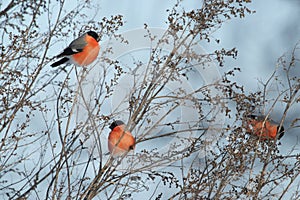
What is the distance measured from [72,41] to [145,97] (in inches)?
28.9

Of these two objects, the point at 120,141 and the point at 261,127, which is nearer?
the point at 120,141

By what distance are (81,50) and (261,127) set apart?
48.2 inches

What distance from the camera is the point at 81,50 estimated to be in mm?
3018

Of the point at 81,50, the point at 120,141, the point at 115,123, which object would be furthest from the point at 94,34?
the point at 120,141

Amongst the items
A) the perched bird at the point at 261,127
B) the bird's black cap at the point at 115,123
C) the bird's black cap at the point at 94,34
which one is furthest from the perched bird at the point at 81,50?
the perched bird at the point at 261,127

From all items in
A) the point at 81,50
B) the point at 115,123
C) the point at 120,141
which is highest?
the point at 81,50

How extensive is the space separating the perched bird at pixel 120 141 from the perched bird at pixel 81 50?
2.00 ft

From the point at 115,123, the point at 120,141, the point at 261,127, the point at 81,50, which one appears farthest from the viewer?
the point at 81,50

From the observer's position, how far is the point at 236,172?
264 centimetres

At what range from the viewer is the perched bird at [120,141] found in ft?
7.84

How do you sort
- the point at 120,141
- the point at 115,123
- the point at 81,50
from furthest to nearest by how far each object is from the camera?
the point at 81,50 → the point at 115,123 → the point at 120,141

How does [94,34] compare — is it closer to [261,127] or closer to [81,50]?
[81,50]

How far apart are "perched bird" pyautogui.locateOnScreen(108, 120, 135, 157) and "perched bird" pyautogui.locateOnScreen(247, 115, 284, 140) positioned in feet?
2.41

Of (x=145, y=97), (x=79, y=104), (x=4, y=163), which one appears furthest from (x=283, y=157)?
(x=4, y=163)
